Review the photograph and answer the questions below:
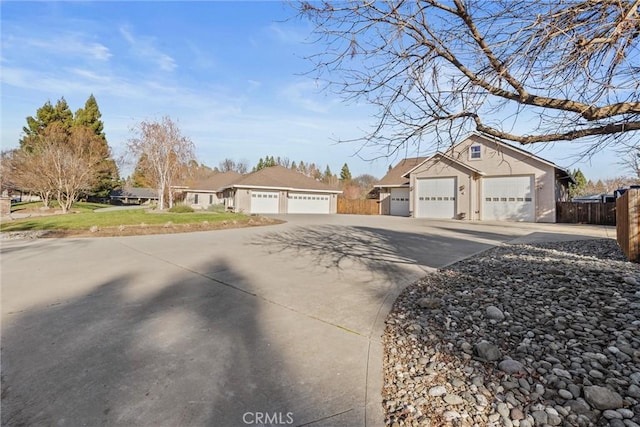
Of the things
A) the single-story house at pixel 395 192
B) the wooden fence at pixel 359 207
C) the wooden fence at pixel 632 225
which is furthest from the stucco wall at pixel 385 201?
the wooden fence at pixel 632 225

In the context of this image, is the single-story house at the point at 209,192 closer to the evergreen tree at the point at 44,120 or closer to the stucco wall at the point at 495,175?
the evergreen tree at the point at 44,120

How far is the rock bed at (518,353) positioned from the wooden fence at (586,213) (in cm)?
1904

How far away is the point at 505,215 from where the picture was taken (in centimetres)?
2127

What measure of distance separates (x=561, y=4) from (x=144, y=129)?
27.3 metres

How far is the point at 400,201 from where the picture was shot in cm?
2872

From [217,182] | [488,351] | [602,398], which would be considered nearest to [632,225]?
[488,351]

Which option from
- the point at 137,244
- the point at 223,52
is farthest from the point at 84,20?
the point at 137,244

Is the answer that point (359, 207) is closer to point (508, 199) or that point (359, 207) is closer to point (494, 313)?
point (508, 199)

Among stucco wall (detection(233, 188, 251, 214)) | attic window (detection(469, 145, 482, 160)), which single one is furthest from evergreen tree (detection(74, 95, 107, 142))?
attic window (detection(469, 145, 482, 160))

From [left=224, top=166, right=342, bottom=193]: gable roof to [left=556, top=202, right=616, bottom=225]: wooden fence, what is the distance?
19.0 metres

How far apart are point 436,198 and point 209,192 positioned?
81.5 ft

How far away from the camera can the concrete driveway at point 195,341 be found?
7.09 ft

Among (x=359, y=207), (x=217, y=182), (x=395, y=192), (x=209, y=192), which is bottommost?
(x=359, y=207)

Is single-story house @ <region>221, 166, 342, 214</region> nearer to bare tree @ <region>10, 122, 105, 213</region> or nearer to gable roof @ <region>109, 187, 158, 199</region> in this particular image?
bare tree @ <region>10, 122, 105, 213</region>
